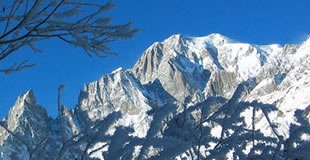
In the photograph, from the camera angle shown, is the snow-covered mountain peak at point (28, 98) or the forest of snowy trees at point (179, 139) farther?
the snow-covered mountain peak at point (28, 98)

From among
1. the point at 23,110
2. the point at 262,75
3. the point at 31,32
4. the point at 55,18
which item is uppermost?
the point at 262,75

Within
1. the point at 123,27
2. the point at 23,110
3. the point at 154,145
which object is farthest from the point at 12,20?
the point at 23,110

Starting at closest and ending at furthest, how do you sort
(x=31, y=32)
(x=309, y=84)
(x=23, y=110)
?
(x=31, y=32) → (x=309, y=84) → (x=23, y=110)

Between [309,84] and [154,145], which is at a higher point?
[309,84]

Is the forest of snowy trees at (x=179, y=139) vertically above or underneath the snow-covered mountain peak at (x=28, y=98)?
underneath

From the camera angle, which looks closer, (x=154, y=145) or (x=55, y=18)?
(x=154, y=145)

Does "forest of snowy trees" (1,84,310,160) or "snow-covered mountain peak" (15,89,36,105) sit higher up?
"snow-covered mountain peak" (15,89,36,105)

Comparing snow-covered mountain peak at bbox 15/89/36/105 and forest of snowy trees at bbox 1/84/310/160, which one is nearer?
forest of snowy trees at bbox 1/84/310/160

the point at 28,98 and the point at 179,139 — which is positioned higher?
the point at 28,98

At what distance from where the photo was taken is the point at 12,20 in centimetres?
236

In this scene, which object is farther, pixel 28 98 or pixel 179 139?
pixel 28 98

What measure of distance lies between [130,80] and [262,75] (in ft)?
190

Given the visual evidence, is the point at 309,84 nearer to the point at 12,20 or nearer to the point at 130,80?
the point at 130,80

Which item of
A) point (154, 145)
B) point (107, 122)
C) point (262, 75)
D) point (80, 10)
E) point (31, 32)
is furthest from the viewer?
point (262, 75)
